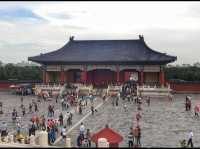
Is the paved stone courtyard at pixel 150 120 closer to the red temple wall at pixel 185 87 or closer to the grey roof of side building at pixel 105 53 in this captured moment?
the red temple wall at pixel 185 87

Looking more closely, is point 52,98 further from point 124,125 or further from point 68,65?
point 124,125

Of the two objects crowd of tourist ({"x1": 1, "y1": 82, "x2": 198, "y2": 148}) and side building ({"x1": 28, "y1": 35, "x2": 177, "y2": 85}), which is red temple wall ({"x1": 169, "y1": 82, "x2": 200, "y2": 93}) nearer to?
side building ({"x1": 28, "y1": 35, "x2": 177, "y2": 85})

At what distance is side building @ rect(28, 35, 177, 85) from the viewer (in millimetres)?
50875

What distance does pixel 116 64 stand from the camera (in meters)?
51.6

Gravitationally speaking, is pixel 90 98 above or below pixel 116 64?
below

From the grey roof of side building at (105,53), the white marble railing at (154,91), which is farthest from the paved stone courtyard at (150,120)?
the grey roof of side building at (105,53)

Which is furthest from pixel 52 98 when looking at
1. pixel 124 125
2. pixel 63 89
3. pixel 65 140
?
pixel 65 140

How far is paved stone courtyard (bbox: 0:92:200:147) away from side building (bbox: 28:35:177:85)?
7931 mm

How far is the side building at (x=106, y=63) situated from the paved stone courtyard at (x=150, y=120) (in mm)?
7931

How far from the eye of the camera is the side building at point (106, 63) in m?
50.9

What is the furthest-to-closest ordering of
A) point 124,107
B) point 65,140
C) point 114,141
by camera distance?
point 124,107
point 65,140
point 114,141

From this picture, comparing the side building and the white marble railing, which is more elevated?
the side building

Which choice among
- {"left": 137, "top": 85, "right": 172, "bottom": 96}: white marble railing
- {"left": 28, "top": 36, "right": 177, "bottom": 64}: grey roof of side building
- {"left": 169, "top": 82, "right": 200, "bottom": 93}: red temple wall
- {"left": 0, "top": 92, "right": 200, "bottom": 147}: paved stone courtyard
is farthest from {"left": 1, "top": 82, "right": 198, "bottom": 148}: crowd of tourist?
{"left": 169, "top": 82, "right": 200, "bottom": 93}: red temple wall

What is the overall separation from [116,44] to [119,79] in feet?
20.8
